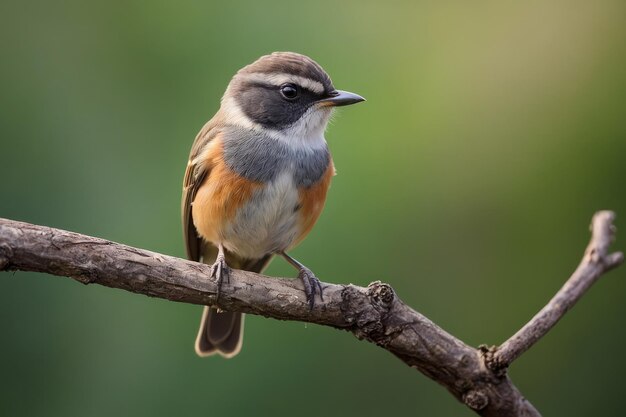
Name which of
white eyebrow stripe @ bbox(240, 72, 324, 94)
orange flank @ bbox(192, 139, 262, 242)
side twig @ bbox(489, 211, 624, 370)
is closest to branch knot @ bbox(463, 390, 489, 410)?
side twig @ bbox(489, 211, 624, 370)

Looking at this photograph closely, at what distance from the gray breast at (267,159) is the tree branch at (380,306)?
0.69 metres

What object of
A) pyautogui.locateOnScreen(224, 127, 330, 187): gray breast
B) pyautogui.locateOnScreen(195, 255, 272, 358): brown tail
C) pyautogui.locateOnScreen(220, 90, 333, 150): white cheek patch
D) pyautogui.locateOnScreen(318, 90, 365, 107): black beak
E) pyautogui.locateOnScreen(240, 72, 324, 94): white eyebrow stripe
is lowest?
pyautogui.locateOnScreen(195, 255, 272, 358): brown tail

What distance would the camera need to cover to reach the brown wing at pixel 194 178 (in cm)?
485

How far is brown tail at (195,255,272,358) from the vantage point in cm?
513

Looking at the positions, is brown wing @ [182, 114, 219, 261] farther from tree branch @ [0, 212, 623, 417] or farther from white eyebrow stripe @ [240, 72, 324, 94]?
tree branch @ [0, 212, 623, 417]

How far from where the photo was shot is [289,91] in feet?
15.8

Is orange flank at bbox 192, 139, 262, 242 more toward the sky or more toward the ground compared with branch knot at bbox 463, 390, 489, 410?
more toward the sky

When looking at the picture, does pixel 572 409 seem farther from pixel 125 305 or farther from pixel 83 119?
pixel 83 119

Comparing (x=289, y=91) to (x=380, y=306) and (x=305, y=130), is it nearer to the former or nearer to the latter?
(x=305, y=130)

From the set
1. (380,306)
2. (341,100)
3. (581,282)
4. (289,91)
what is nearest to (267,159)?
(289,91)

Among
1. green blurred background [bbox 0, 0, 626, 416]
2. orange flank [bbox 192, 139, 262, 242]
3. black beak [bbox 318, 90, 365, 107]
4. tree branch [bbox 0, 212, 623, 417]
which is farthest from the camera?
green blurred background [bbox 0, 0, 626, 416]

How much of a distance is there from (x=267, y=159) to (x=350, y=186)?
0.96 meters

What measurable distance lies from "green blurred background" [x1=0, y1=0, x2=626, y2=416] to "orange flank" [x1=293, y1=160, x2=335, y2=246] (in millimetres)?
527

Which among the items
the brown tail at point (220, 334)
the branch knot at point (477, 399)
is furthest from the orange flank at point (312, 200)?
the branch knot at point (477, 399)
